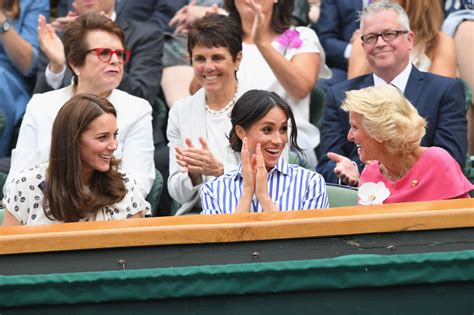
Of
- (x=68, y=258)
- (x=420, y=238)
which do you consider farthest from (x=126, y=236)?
(x=420, y=238)

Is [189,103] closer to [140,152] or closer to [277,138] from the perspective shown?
[140,152]

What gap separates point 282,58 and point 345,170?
42.8 inches

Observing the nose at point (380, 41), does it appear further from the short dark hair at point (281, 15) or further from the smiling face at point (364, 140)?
the smiling face at point (364, 140)

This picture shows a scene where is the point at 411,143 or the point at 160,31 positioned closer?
the point at 411,143

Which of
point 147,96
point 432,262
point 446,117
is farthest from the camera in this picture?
point 147,96

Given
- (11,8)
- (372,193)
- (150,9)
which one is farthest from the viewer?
(150,9)

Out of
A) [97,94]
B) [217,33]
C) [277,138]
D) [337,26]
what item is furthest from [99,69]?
[337,26]

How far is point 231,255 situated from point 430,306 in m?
0.62

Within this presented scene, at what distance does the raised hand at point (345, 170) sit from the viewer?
466 cm

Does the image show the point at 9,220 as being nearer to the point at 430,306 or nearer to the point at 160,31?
the point at 430,306

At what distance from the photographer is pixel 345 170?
4676 mm

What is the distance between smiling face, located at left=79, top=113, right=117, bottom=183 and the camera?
411cm

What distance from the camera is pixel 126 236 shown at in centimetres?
333

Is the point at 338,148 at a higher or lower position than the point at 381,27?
lower
